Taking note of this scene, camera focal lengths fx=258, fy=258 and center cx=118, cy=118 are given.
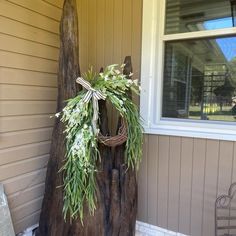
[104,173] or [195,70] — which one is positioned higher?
[195,70]

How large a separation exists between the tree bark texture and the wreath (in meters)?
0.09

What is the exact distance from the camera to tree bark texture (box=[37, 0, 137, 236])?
1.81 m

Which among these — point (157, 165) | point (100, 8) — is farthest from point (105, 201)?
point (100, 8)

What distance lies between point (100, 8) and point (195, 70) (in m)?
1.05

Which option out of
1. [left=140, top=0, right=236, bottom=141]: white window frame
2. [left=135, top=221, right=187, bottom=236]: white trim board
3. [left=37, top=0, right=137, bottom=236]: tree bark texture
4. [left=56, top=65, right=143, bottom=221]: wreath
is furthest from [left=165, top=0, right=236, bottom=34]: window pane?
[left=135, top=221, right=187, bottom=236]: white trim board

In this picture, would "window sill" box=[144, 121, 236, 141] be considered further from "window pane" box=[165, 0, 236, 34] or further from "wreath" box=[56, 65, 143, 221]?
"window pane" box=[165, 0, 236, 34]

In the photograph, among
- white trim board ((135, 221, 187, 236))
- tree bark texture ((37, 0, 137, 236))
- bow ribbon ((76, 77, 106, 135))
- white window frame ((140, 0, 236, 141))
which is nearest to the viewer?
bow ribbon ((76, 77, 106, 135))

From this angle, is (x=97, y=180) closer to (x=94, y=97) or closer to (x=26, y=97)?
(x=94, y=97)

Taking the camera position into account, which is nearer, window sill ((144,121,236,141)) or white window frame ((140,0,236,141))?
window sill ((144,121,236,141))

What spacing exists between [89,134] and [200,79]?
1017mm

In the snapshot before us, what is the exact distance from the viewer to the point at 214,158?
76.2 inches

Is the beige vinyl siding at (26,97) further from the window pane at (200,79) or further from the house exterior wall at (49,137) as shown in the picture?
the window pane at (200,79)

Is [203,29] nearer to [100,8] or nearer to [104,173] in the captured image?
[100,8]

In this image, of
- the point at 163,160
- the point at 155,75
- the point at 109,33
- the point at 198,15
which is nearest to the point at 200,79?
the point at 155,75
